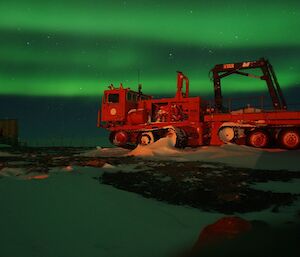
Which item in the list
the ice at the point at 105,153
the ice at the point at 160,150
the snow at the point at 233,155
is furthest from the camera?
the ice at the point at 105,153

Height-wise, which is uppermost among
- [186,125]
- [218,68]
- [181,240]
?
[218,68]

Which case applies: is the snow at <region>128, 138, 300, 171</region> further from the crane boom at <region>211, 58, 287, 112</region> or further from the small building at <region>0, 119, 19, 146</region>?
the small building at <region>0, 119, 19, 146</region>

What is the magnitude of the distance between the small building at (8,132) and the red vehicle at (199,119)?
1181cm

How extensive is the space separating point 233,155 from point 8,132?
22479 millimetres

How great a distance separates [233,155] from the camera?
1377 centimetres

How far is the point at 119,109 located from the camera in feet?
67.8

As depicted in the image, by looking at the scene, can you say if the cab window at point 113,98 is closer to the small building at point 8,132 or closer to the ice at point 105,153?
the ice at point 105,153

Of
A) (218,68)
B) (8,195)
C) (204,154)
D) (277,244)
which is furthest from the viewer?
(218,68)

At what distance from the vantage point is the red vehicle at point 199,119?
16.2m

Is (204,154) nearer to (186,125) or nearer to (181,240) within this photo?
(186,125)

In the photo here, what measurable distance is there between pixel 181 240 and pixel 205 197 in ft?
7.92

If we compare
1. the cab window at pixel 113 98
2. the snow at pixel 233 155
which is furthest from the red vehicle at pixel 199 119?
the snow at pixel 233 155

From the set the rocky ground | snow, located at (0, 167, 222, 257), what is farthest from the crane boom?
snow, located at (0, 167, 222, 257)

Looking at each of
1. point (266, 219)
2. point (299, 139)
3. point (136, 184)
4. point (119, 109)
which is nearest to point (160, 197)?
point (136, 184)
